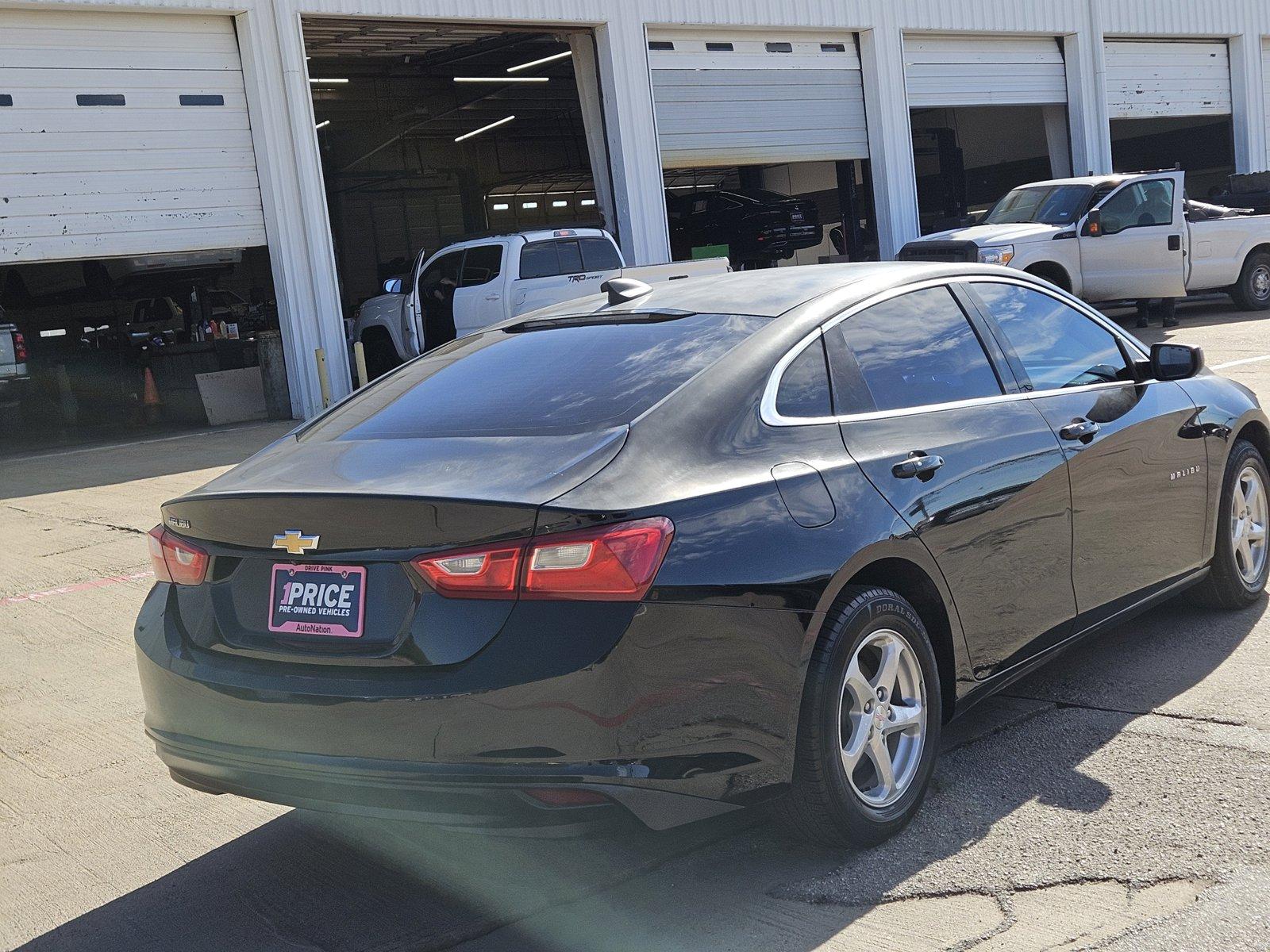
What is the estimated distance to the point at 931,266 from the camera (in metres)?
4.50

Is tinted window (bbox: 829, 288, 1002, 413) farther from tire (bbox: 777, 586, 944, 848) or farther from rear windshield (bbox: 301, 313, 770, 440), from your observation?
tire (bbox: 777, 586, 944, 848)

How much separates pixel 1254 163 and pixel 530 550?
1170 inches

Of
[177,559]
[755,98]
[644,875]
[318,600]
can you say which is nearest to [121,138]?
[755,98]

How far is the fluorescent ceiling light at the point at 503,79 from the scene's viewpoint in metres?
24.7

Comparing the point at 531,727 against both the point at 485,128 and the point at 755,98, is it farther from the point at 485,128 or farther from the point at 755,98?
the point at 485,128

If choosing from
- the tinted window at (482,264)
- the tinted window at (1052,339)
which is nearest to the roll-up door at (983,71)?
the tinted window at (482,264)

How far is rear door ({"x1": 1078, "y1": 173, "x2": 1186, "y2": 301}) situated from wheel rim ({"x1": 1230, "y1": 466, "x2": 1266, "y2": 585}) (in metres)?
12.3

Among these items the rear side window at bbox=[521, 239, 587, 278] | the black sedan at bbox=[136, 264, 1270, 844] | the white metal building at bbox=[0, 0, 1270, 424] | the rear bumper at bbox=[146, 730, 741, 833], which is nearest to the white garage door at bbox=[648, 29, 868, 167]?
the white metal building at bbox=[0, 0, 1270, 424]

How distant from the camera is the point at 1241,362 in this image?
13.2 metres

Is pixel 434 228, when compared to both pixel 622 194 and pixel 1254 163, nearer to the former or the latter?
pixel 622 194

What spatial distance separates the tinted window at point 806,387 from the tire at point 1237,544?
2.35m

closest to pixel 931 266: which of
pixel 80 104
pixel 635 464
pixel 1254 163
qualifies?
pixel 635 464

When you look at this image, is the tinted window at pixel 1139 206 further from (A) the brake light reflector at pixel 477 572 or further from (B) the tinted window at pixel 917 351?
(A) the brake light reflector at pixel 477 572

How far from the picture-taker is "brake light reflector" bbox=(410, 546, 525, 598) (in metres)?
2.95
